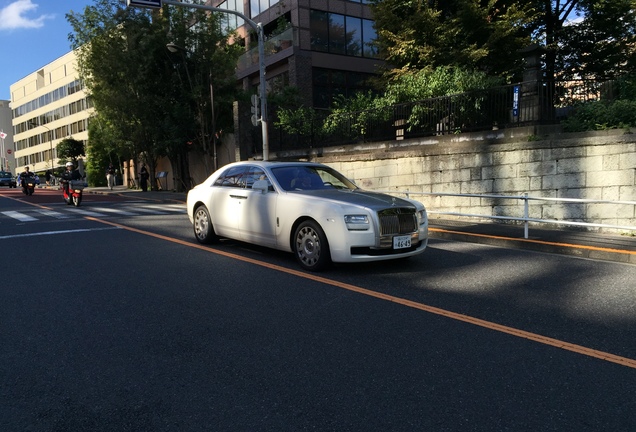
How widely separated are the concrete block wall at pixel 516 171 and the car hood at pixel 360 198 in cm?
595

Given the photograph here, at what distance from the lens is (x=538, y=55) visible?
21516 mm

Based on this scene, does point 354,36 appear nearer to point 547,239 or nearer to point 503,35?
point 503,35

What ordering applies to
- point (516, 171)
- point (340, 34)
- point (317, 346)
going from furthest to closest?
point (340, 34)
point (516, 171)
point (317, 346)

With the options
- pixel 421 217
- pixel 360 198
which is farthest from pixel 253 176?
pixel 421 217

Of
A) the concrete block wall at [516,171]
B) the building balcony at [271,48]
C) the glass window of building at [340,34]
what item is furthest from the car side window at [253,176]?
the glass window of building at [340,34]

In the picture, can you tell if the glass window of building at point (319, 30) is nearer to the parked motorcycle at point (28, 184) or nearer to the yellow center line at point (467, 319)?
the parked motorcycle at point (28, 184)

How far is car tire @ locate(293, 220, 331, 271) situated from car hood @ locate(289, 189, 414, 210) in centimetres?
50

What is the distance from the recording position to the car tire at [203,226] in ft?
30.7

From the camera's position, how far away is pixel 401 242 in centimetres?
702

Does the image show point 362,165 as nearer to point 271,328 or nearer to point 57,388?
point 271,328

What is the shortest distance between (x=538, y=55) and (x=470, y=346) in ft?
68.0

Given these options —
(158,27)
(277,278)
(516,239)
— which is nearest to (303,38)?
(158,27)

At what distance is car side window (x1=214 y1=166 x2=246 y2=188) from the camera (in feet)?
29.0

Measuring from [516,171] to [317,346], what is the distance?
9770mm
